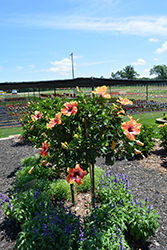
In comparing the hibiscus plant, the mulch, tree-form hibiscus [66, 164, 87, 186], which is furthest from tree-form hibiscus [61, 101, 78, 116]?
the mulch

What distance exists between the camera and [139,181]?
11.5ft

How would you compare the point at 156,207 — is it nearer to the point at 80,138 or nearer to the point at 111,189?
the point at 111,189

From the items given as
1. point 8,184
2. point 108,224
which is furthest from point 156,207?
point 8,184

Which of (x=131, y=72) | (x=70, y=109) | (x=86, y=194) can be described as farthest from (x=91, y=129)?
(x=131, y=72)

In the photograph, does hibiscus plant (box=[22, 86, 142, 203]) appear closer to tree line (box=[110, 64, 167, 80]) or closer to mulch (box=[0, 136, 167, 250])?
mulch (box=[0, 136, 167, 250])

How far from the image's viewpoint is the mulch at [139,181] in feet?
7.59

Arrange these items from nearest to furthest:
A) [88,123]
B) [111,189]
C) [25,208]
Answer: [88,123], [25,208], [111,189]

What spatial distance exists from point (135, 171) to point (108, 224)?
6.45 ft

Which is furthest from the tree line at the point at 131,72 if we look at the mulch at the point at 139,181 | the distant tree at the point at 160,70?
the mulch at the point at 139,181

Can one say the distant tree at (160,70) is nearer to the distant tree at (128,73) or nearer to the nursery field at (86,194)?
the distant tree at (128,73)

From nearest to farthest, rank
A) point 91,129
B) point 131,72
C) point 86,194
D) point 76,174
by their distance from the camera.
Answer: point 76,174 < point 91,129 < point 86,194 < point 131,72

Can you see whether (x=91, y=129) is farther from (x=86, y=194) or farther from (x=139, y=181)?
(x=139, y=181)

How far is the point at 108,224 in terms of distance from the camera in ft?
7.13

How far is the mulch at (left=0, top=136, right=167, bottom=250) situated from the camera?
231cm
